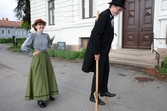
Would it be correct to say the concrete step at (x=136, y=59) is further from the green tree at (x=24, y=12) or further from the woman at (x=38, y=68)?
the green tree at (x=24, y=12)

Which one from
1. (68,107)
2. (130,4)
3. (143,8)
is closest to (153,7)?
(143,8)

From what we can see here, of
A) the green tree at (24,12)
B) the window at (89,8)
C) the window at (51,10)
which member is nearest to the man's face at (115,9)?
the window at (89,8)

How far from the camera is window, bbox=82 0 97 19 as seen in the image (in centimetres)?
1114

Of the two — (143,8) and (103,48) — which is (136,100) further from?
A: (143,8)

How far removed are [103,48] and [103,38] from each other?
0.64 ft

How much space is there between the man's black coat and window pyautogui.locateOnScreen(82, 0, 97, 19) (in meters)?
8.36

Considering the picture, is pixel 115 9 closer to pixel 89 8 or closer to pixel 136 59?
pixel 136 59

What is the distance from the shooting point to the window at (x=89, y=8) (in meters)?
11.1

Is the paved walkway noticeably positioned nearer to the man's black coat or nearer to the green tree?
the man's black coat

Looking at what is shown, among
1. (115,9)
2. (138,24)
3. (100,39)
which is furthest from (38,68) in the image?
(138,24)

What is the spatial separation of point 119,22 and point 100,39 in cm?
656

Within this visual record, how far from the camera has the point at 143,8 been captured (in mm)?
8445

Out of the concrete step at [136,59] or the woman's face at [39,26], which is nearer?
the woman's face at [39,26]

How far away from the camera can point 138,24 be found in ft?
28.4
